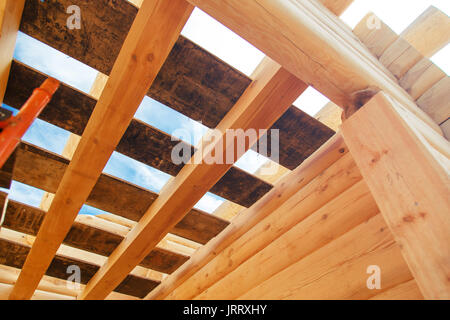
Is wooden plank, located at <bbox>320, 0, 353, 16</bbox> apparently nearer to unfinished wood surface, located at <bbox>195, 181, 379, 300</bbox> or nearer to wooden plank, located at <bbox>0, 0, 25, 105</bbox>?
unfinished wood surface, located at <bbox>195, 181, 379, 300</bbox>

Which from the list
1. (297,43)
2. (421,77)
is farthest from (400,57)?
(297,43)

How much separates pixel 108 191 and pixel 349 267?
90.0 inches

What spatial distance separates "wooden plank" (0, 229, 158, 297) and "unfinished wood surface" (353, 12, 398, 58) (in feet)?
14.1

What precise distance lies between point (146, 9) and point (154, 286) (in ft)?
13.4

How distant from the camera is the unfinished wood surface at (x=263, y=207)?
264cm

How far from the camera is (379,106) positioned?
158cm

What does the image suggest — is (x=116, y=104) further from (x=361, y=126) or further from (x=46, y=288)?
(x=46, y=288)

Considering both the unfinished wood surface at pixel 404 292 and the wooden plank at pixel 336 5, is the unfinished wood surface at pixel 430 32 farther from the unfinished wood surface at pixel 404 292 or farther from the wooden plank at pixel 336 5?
the unfinished wood surface at pixel 404 292

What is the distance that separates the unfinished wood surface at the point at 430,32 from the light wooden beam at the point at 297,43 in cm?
137

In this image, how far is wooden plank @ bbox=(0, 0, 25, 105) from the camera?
5.08 feet

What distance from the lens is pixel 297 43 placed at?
155 centimetres

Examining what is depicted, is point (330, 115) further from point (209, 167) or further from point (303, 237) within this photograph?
point (209, 167)

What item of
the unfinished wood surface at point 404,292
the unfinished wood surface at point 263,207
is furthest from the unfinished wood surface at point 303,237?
the unfinished wood surface at point 404,292

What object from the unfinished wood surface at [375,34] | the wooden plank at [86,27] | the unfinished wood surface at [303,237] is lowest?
the unfinished wood surface at [303,237]
